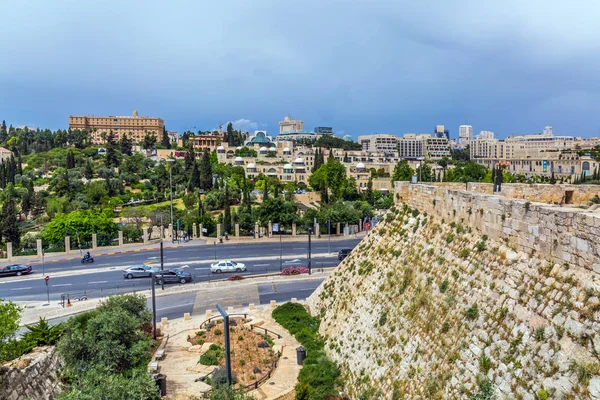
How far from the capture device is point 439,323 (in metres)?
10.7

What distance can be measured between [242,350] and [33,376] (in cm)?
787

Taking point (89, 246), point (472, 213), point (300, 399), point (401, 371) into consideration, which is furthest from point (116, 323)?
point (89, 246)

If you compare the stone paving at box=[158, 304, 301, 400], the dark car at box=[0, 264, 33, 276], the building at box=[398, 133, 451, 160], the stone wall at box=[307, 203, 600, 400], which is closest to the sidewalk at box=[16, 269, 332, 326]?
the stone paving at box=[158, 304, 301, 400]

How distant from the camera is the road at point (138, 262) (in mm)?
30750

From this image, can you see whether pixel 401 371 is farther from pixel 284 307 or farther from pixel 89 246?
pixel 89 246

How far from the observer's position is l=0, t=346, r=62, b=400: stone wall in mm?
13711

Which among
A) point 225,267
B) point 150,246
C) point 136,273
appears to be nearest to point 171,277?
point 136,273

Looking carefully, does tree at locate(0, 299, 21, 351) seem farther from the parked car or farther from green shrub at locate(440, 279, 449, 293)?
the parked car

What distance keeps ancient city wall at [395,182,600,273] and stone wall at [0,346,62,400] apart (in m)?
14.6

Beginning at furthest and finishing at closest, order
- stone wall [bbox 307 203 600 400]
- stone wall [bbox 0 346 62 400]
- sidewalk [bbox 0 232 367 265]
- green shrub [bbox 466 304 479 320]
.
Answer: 1. sidewalk [bbox 0 232 367 265]
2. stone wall [bbox 0 346 62 400]
3. green shrub [bbox 466 304 479 320]
4. stone wall [bbox 307 203 600 400]

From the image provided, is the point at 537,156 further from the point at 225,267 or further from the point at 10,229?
the point at 10,229

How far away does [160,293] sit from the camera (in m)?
29.1

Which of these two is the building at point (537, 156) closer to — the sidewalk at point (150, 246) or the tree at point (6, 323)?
the sidewalk at point (150, 246)

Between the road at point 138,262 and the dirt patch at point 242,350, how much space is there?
11.5 metres
